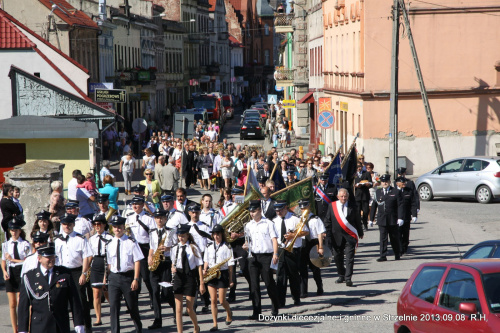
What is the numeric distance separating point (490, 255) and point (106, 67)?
→ 4613 cm

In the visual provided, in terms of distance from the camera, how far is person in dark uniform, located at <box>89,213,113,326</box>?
478 inches

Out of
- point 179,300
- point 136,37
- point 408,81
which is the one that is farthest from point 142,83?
point 179,300

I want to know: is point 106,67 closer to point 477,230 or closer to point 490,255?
point 477,230

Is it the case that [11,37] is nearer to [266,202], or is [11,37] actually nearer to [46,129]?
[46,129]

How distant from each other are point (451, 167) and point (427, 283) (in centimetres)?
1925

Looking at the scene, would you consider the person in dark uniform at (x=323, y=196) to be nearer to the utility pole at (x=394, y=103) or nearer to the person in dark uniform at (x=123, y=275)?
the person in dark uniform at (x=123, y=275)

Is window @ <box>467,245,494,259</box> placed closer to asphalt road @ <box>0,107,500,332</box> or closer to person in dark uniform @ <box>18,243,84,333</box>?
asphalt road @ <box>0,107,500,332</box>

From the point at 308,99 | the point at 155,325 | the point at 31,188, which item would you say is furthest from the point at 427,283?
the point at 308,99

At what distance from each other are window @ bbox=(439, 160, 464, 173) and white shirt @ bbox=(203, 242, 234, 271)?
16.6m

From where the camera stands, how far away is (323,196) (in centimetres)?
1789

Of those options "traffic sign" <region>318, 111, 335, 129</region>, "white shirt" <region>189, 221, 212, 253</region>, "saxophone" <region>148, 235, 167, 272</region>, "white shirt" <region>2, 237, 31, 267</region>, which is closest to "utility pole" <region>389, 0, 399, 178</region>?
"traffic sign" <region>318, 111, 335, 129</region>

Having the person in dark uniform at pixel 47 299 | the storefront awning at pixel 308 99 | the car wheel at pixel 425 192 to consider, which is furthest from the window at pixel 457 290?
the storefront awning at pixel 308 99

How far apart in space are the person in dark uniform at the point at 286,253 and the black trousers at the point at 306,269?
0.55m

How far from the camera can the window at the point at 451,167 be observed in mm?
27414
